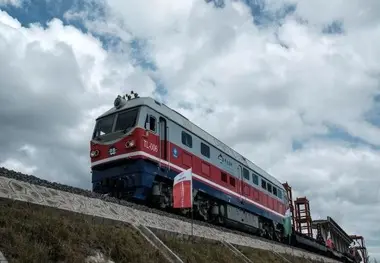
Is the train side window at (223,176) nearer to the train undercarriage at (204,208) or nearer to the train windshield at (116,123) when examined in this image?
the train undercarriage at (204,208)

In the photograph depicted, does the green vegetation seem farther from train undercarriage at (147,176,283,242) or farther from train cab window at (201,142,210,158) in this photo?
train cab window at (201,142,210,158)

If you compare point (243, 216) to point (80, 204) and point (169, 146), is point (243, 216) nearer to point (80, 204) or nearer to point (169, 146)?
point (169, 146)

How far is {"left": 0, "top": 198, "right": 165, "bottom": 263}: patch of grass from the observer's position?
6.82 m

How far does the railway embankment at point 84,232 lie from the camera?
7.16m

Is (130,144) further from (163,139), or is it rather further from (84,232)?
(84,232)

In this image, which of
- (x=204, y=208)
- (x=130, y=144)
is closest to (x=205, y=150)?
(x=204, y=208)

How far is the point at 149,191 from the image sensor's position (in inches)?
618

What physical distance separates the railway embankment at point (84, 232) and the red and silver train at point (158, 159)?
263 centimetres

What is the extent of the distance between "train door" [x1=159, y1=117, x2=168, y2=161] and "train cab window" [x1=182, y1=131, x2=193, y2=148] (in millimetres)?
1457

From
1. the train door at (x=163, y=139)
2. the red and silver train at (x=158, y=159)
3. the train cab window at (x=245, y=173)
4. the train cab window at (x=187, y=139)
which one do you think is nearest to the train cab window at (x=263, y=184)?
the train cab window at (x=245, y=173)

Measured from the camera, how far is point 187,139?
1870cm

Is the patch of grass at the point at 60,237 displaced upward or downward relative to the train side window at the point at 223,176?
downward

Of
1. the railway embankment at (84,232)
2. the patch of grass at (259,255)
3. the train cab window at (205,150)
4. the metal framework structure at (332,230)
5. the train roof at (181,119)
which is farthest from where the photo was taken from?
the metal framework structure at (332,230)

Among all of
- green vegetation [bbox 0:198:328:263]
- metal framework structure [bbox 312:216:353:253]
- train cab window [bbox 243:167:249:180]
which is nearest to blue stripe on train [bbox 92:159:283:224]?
green vegetation [bbox 0:198:328:263]
